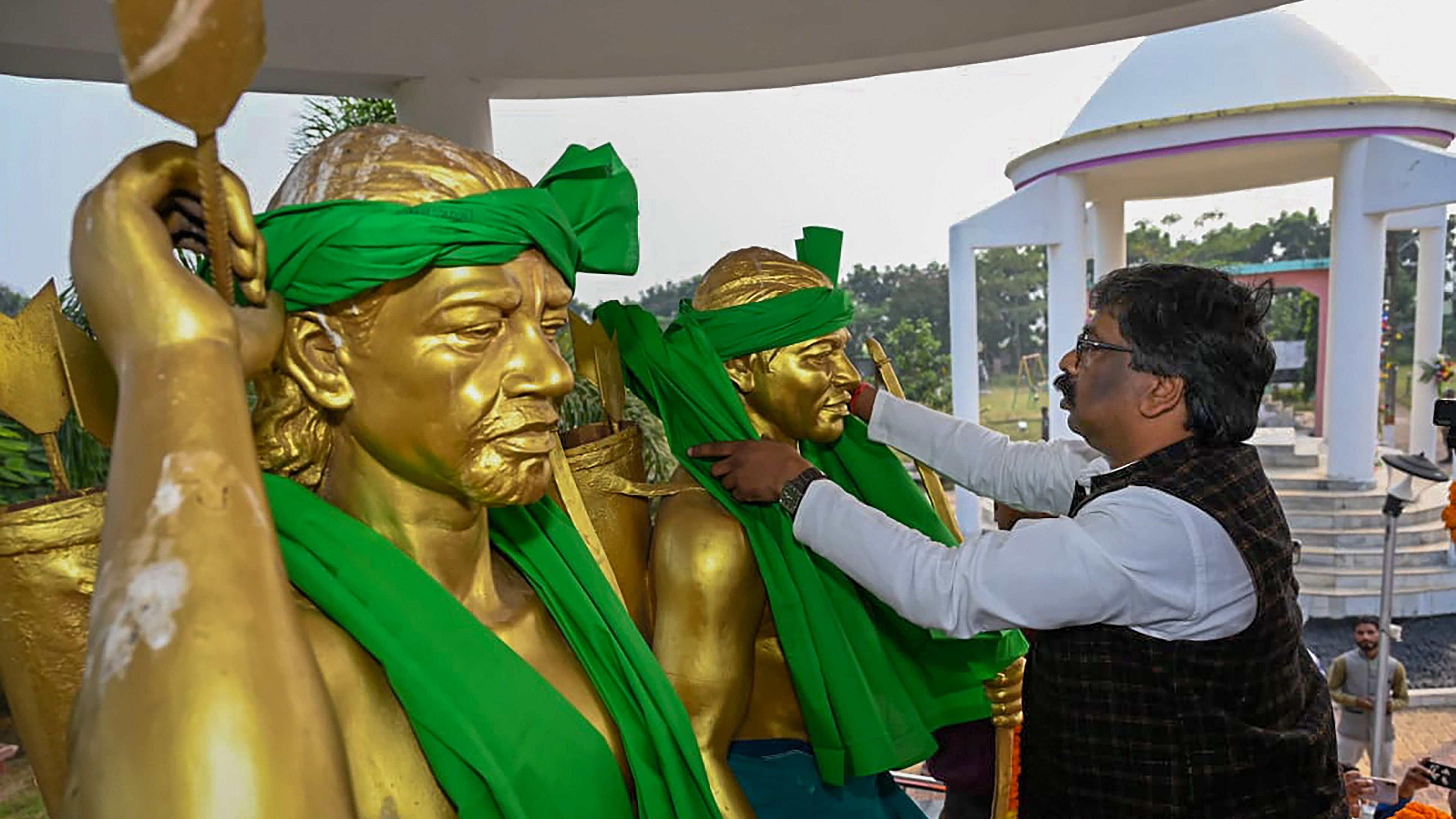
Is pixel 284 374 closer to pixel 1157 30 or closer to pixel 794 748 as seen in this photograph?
pixel 794 748

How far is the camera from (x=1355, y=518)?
30.1 feet

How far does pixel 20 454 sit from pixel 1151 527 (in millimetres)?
2499

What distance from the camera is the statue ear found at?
175cm

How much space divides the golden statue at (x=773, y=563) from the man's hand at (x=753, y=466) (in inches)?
1.4

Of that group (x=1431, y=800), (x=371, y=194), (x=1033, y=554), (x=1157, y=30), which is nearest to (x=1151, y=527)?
(x=1033, y=554)

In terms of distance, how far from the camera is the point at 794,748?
1.77m

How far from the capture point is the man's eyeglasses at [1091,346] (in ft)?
5.15

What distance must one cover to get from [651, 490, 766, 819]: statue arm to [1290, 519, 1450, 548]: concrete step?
9.29 m

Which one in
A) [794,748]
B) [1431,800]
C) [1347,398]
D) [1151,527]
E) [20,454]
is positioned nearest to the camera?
[1151,527]

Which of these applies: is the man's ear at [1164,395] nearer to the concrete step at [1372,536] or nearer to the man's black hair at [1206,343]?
the man's black hair at [1206,343]

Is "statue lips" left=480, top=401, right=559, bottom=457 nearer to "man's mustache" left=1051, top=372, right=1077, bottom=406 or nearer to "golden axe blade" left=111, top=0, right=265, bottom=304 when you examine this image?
"golden axe blade" left=111, top=0, right=265, bottom=304

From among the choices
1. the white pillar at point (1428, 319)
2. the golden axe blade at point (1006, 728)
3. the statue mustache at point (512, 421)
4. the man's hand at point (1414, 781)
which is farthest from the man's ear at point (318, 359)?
the white pillar at point (1428, 319)

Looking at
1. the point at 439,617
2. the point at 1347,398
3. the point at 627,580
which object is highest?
the point at 439,617

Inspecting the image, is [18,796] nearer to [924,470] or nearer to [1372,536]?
[924,470]
